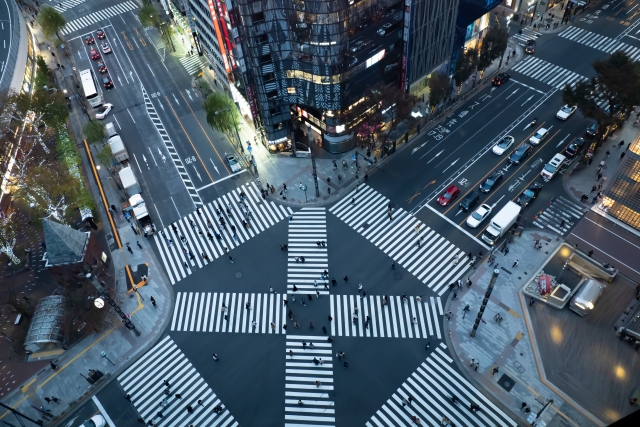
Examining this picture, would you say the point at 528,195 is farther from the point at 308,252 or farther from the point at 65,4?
the point at 65,4

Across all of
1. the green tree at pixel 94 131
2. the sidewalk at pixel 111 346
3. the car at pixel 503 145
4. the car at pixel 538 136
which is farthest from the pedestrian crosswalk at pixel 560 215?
the green tree at pixel 94 131

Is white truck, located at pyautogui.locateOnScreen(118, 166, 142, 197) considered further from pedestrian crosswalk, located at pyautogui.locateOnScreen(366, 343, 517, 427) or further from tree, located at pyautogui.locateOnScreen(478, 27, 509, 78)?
tree, located at pyautogui.locateOnScreen(478, 27, 509, 78)

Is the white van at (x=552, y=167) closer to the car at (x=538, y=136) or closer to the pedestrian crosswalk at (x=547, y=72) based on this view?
the car at (x=538, y=136)

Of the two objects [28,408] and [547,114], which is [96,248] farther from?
[547,114]

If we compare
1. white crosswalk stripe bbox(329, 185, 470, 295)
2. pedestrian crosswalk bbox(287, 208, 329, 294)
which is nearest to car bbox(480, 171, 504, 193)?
white crosswalk stripe bbox(329, 185, 470, 295)

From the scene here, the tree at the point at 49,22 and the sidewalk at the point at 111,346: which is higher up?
the tree at the point at 49,22

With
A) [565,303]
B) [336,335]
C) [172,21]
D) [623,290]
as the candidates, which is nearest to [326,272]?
[336,335]

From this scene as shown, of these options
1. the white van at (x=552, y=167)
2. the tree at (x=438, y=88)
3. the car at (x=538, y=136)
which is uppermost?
the tree at (x=438, y=88)
